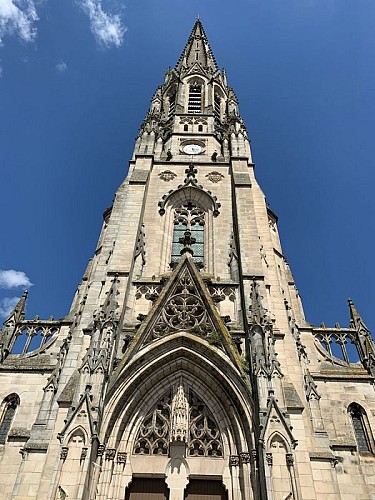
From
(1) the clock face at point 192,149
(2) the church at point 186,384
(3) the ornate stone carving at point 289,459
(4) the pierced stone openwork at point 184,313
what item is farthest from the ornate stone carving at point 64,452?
(1) the clock face at point 192,149

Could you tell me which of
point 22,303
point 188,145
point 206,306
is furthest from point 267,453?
point 188,145

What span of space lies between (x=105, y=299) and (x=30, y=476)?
18.2ft

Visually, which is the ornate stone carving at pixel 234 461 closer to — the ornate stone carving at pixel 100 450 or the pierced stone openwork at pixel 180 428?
the pierced stone openwork at pixel 180 428

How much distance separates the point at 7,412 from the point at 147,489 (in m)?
5.67

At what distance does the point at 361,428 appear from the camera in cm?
1389

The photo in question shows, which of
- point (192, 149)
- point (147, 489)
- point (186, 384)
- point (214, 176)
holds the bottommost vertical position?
point (147, 489)

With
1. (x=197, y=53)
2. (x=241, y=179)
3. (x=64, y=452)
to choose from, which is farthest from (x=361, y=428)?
(x=197, y=53)

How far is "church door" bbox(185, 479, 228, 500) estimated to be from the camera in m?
11.2

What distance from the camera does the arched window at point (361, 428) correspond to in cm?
1338

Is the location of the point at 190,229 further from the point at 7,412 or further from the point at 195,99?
the point at 195,99

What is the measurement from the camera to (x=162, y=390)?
1277 centimetres

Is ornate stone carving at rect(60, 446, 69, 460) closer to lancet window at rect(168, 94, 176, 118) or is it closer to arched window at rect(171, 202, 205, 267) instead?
arched window at rect(171, 202, 205, 267)

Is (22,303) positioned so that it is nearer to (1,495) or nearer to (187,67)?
(1,495)

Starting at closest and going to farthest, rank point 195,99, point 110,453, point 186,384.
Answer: point 110,453, point 186,384, point 195,99
